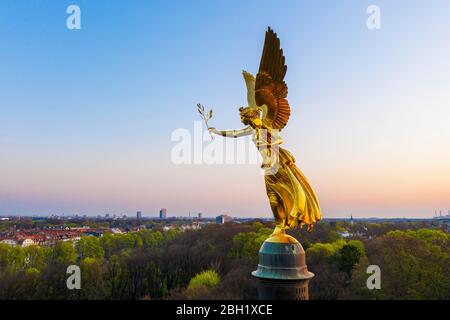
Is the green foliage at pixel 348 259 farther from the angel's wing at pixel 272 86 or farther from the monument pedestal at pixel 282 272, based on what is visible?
the angel's wing at pixel 272 86

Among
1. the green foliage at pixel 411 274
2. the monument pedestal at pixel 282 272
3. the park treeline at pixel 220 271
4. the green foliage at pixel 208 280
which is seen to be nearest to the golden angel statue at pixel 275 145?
the monument pedestal at pixel 282 272

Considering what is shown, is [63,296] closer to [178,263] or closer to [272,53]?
[178,263]

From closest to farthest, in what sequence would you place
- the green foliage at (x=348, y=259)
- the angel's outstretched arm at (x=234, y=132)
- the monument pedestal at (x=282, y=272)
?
the monument pedestal at (x=282, y=272), the angel's outstretched arm at (x=234, y=132), the green foliage at (x=348, y=259)

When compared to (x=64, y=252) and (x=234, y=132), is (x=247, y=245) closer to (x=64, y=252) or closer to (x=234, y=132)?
(x=64, y=252)

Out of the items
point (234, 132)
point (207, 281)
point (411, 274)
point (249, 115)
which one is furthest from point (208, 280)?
point (249, 115)

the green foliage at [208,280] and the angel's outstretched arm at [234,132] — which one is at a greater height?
the angel's outstretched arm at [234,132]

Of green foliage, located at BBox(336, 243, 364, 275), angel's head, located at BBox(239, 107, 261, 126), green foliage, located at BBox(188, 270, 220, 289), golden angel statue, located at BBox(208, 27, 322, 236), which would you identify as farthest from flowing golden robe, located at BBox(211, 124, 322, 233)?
green foliage, located at BBox(336, 243, 364, 275)
